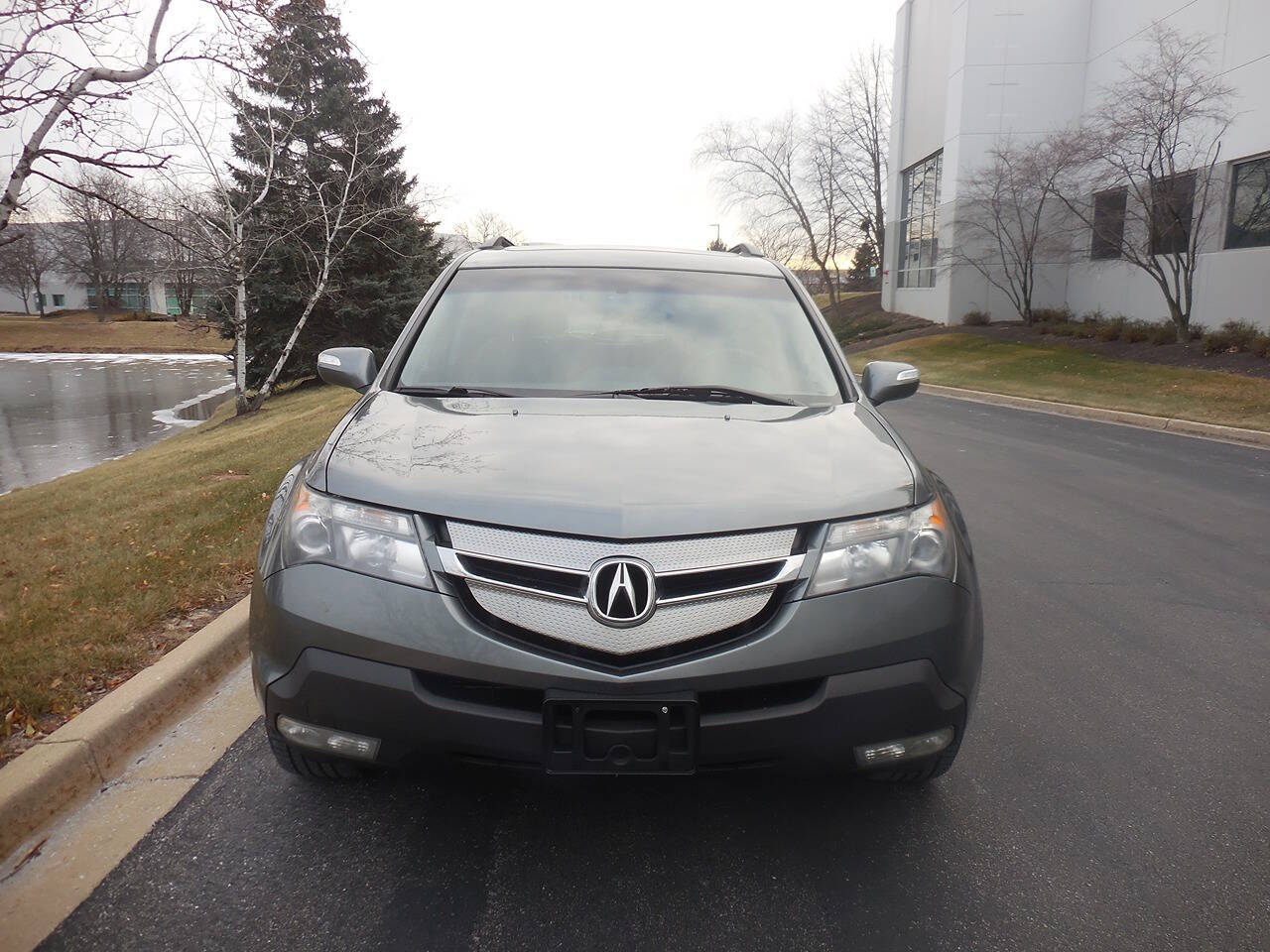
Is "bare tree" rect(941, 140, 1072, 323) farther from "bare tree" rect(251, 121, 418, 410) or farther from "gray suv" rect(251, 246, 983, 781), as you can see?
"gray suv" rect(251, 246, 983, 781)

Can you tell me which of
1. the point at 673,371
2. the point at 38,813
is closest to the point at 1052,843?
the point at 673,371

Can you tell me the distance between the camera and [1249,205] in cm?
2045

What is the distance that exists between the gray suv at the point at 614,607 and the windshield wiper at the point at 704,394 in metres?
0.48

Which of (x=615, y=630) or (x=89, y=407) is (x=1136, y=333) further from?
(x=89, y=407)

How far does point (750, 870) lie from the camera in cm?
248

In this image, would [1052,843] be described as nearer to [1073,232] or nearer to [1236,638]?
[1236,638]

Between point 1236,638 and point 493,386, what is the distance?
3.84 m

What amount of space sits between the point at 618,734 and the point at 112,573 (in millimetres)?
3998

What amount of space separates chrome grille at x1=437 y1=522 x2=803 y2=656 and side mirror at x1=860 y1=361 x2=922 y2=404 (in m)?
1.64

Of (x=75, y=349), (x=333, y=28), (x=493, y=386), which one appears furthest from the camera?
(x=75, y=349)

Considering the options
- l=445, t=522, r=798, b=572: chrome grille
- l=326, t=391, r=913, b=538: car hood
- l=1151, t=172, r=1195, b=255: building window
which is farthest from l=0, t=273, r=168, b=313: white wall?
l=445, t=522, r=798, b=572: chrome grille

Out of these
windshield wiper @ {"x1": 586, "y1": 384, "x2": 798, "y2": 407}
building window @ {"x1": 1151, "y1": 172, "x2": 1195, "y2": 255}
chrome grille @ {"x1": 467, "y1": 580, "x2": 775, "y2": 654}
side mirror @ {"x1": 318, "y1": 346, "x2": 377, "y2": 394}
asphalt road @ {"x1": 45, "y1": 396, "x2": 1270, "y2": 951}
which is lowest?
asphalt road @ {"x1": 45, "y1": 396, "x2": 1270, "y2": 951}

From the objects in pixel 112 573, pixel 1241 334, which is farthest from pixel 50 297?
pixel 112 573

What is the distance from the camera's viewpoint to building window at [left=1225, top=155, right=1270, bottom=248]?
20031 millimetres
